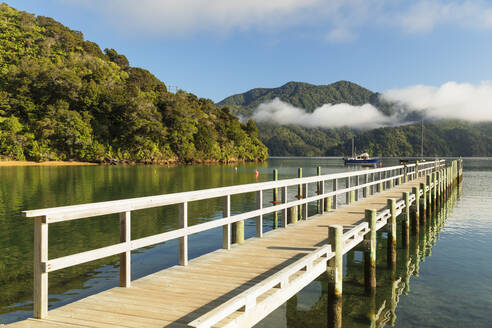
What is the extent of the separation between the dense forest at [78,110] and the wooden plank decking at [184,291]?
3313 inches

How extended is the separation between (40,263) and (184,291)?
2.01 meters

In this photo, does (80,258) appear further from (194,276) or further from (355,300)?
(355,300)

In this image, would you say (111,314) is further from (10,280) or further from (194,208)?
(194,208)

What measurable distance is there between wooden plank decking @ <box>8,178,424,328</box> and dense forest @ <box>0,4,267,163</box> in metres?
84.2

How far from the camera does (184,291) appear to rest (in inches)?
222

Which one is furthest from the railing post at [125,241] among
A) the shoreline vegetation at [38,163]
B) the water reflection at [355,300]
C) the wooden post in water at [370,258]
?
the shoreline vegetation at [38,163]

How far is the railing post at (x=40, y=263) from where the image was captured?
448 cm

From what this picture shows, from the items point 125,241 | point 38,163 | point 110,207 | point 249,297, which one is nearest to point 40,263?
point 110,207

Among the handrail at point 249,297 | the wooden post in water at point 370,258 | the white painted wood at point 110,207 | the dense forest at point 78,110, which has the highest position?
the dense forest at point 78,110

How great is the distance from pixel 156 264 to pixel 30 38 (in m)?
117

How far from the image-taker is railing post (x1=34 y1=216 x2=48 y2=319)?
4.48m

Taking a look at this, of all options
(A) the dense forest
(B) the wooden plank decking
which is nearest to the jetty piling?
(B) the wooden plank decking

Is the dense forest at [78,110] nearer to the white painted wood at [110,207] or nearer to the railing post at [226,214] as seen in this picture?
the railing post at [226,214]

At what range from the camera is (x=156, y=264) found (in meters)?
12.1
